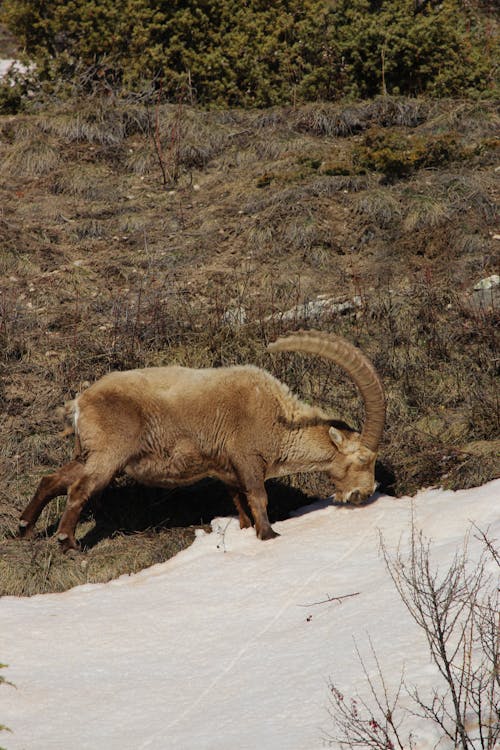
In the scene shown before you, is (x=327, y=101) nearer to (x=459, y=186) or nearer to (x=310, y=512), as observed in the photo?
(x=459, y=186)

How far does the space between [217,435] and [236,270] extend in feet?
16.3

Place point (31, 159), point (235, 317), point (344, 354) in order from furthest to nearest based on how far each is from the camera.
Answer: point (31, 159) < point (235, 317) < point (344, 354)

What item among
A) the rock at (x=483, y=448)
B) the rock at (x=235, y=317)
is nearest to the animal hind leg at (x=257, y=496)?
the rock at (x=483, y=448)

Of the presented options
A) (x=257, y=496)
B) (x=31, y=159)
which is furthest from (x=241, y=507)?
(x=31, y=159)

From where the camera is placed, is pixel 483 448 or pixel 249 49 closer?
pixel 483 448

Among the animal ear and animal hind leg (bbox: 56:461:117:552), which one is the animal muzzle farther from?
animal hind leg (bbox: 56:461:117:552)

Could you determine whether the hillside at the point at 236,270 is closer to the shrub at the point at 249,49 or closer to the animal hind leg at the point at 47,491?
the animal hind leg at the point at 47,491

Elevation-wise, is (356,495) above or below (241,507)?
above

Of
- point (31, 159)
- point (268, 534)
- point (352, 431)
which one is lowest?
point (268, 534)

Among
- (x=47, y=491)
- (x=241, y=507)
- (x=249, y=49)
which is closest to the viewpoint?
(x=47, y=491)

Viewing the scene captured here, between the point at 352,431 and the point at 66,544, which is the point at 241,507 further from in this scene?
the point at 66,544

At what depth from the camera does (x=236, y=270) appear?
12.7 meters

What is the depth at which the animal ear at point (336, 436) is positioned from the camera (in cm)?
824

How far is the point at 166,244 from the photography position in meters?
13.7
